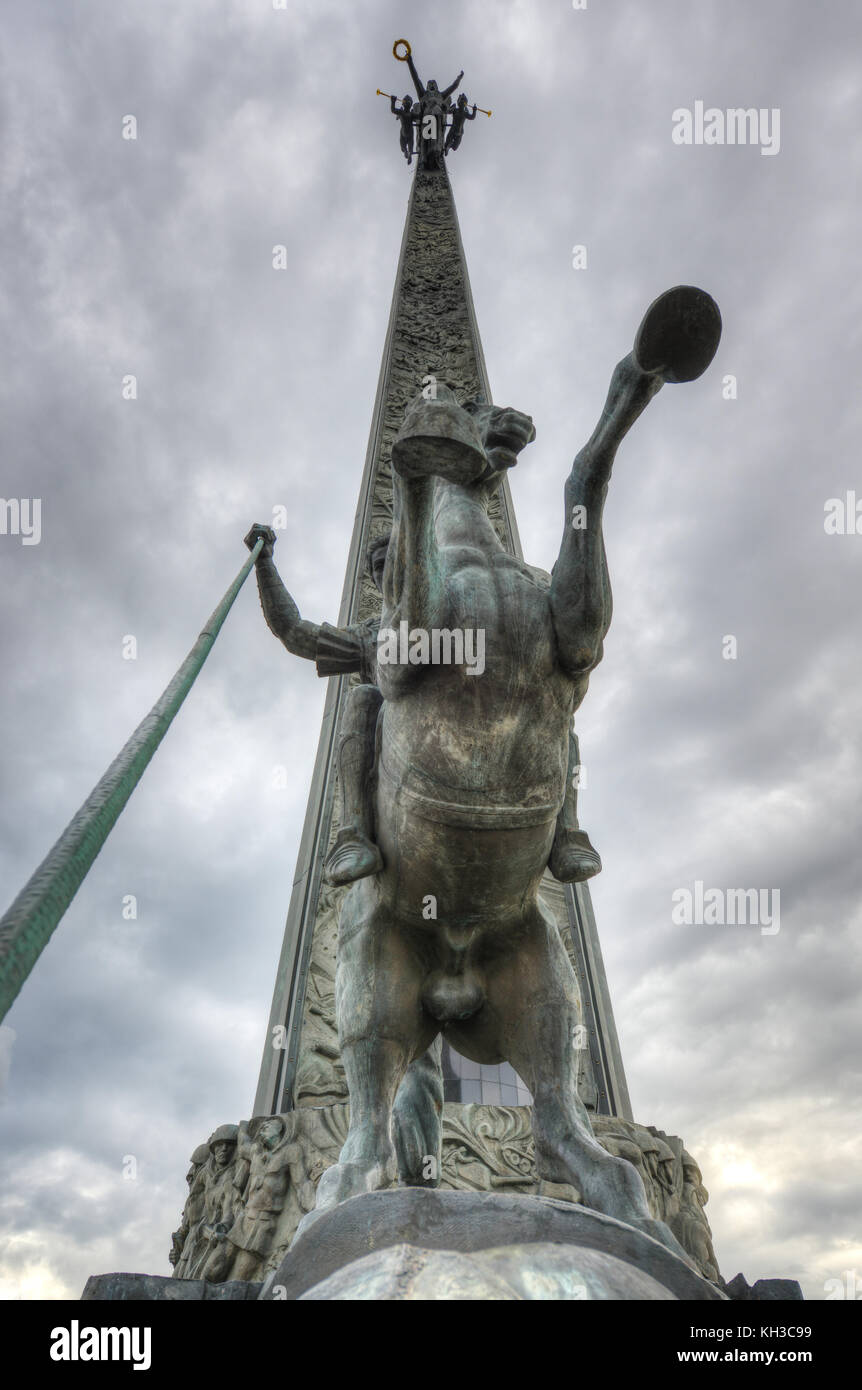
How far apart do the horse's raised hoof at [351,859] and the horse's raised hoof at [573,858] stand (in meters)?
0.48

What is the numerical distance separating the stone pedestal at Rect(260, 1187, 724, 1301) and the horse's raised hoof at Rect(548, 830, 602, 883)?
3.01 ft

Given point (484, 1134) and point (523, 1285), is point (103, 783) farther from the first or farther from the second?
point (484, 1134)

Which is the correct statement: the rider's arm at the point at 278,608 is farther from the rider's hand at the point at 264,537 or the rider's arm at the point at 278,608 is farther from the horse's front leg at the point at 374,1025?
the horse's front leg at the point at 374,1025

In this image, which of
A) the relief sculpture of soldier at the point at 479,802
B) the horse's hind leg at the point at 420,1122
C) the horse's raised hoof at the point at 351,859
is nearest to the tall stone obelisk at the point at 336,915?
the relief sculpture of soldier at the point at 479,802

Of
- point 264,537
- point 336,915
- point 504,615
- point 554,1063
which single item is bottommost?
point 554,1063

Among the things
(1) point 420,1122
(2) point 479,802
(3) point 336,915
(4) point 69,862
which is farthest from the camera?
(3) point 336,915

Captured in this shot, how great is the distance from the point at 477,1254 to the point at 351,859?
990 millimetres

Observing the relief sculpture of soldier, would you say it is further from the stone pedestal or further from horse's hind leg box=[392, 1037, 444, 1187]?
the stone pedestal

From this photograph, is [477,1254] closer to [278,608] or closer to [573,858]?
[573,858]

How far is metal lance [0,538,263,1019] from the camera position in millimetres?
913

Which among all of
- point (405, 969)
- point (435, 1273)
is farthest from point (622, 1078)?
point (435, 1273)

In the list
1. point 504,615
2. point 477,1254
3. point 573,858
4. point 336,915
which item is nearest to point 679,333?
point 504,615

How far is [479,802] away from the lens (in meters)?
2.18

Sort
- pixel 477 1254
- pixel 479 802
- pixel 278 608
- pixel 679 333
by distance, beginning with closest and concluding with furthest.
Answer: pixel 477 1254 < pixel 679 333 < pixel 479 802 < pixel 278 608
